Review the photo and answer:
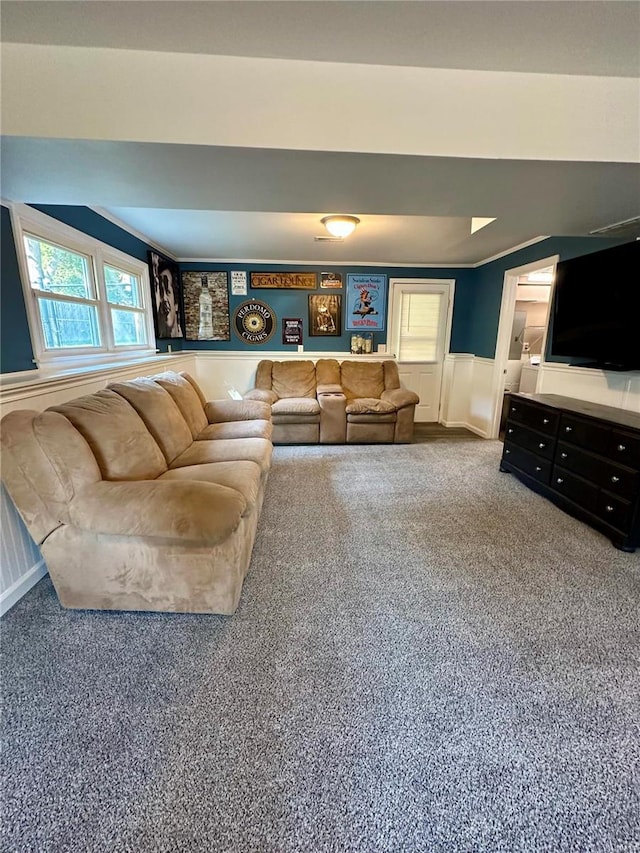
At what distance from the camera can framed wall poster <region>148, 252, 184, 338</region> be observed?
13.0 ft

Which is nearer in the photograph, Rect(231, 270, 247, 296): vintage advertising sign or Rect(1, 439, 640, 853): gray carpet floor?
Rect(1, 439, 640, 853): gray carpet floor

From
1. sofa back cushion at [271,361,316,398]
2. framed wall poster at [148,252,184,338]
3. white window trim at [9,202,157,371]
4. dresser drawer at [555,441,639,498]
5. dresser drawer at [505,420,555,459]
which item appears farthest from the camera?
sofa back cushion at [271,361,316,398]

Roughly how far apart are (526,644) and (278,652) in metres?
A: 1.08

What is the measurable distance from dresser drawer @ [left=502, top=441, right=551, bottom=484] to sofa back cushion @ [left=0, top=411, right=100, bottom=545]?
3.15 metres

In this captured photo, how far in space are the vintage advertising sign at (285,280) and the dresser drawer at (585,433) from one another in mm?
3651

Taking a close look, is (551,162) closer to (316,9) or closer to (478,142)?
(478,142)

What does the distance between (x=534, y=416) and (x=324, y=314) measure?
10.3 ft

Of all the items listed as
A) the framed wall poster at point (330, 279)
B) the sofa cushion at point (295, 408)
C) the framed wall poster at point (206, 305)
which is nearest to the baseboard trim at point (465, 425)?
the sofa cushion at point (295, 408)

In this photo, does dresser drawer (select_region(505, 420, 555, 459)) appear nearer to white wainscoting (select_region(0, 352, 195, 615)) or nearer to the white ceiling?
the white ceiling

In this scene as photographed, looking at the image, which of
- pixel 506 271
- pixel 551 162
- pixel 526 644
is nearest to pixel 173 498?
pixel 526 644

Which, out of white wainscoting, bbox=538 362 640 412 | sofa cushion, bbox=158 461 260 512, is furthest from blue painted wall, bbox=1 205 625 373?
sofa cushion, bbox=158 461 260 512

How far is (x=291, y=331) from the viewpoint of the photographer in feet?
16.7

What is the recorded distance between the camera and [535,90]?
1.47 metres

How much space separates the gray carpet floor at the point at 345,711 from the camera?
94 centimetres
